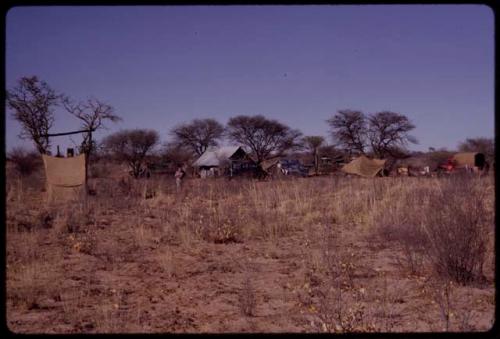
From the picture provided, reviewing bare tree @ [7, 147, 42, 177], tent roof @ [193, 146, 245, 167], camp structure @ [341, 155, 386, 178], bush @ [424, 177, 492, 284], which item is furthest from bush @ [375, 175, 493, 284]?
tent roof @ [193, 146, 245, 167]

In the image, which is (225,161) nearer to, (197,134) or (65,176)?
(197,134)

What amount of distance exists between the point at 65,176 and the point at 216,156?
23.6 metres

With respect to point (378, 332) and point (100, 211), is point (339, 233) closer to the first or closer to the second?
point (378, 332)

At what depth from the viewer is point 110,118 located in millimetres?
16734

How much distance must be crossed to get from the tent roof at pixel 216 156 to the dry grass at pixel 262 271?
26319 mm

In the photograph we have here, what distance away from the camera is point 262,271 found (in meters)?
4.89

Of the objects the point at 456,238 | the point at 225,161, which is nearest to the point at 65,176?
the point at 456,238

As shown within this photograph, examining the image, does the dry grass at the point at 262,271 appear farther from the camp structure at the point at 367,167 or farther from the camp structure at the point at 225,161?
the camp structure at the point at 225,161

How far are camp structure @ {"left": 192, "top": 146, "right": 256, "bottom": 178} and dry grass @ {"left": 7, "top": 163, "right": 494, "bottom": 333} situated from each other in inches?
881

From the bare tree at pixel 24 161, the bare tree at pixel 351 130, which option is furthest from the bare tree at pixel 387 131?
the bare tree at pixel 24 161

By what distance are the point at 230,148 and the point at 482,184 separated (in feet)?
102

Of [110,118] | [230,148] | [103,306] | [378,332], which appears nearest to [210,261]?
[103,306]

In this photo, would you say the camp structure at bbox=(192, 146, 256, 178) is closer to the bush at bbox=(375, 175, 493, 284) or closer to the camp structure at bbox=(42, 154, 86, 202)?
the camp structure at bbox=(42, 154, 86, 202)

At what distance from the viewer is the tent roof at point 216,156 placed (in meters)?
34.3
